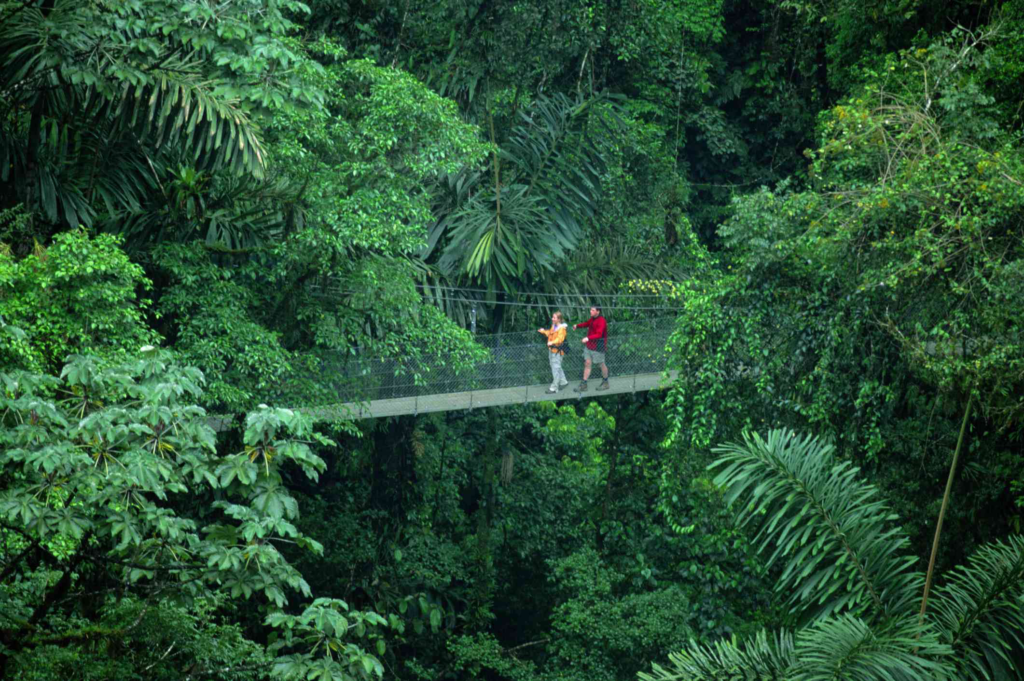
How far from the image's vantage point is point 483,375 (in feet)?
40.0

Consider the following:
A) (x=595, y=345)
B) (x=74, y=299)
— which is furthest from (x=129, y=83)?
(x=595, y=345)

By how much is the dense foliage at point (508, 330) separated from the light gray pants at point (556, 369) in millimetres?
1097

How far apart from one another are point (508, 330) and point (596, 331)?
226 centimetres

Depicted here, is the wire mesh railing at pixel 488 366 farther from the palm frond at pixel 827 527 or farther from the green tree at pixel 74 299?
the palm frond at pixel 827 527

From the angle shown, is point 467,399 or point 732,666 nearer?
point 732,666

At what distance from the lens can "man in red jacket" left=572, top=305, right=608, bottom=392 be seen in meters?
12.5

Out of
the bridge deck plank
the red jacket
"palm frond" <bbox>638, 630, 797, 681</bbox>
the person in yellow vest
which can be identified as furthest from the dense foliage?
the person in yellow vest

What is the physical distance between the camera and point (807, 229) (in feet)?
31.7

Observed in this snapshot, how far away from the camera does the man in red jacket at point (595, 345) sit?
41.0 feet

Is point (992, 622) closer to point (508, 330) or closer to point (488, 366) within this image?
point (488, 366)

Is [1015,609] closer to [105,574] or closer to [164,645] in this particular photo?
[164,645]

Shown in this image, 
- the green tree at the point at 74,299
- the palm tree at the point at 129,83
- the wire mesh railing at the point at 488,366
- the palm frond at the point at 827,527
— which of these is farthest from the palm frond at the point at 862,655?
the wire mesh railing at the point at 488,366

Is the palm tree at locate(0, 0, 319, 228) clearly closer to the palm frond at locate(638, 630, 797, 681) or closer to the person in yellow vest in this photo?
the person in yellow vest

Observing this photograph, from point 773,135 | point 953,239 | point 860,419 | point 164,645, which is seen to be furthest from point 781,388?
point 773,135
